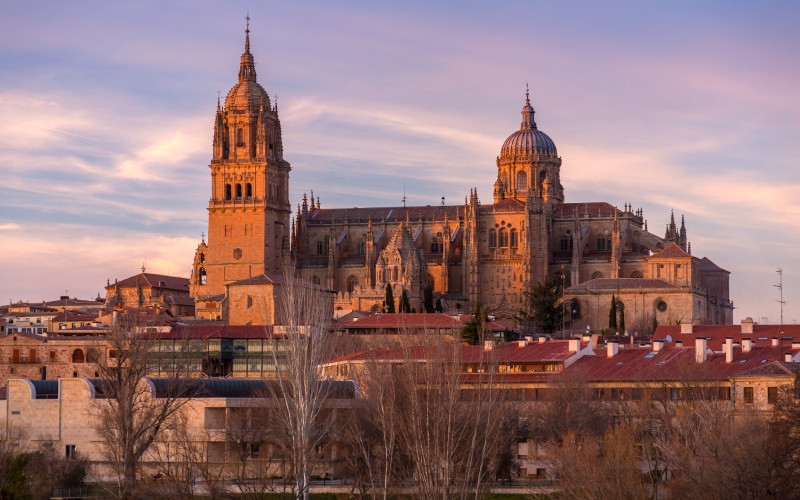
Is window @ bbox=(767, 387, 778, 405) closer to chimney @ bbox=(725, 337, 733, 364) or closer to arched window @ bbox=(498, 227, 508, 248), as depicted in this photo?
chimney @ bbox=(725, 337, 733, 364)

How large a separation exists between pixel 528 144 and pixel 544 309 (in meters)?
23.2

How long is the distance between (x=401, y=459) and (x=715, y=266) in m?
68.3

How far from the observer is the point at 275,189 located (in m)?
120

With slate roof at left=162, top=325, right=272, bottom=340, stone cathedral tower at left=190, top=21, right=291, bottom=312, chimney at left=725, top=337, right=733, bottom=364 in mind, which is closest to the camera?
chimney at left=725, top=337, right=733, bottom=364

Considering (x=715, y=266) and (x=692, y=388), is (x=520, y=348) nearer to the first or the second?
(x=692, y=388)


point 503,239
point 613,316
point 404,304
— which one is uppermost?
point 503,239

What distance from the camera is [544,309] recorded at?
107 meters

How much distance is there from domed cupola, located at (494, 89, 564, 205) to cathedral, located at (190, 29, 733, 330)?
9.7 inches

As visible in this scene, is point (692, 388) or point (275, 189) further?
point (275, 189)

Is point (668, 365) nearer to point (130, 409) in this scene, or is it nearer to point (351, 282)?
point (130, 409)

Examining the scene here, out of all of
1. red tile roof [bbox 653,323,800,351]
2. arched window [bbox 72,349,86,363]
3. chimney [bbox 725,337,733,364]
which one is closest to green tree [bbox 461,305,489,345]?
red tile roof [bbox 653,323,800,351]

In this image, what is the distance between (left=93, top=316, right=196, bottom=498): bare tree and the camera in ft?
→ 186

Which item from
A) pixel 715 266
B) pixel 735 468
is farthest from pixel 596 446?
pixel 715 266

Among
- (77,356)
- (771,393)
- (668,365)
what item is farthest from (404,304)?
(771,393)
